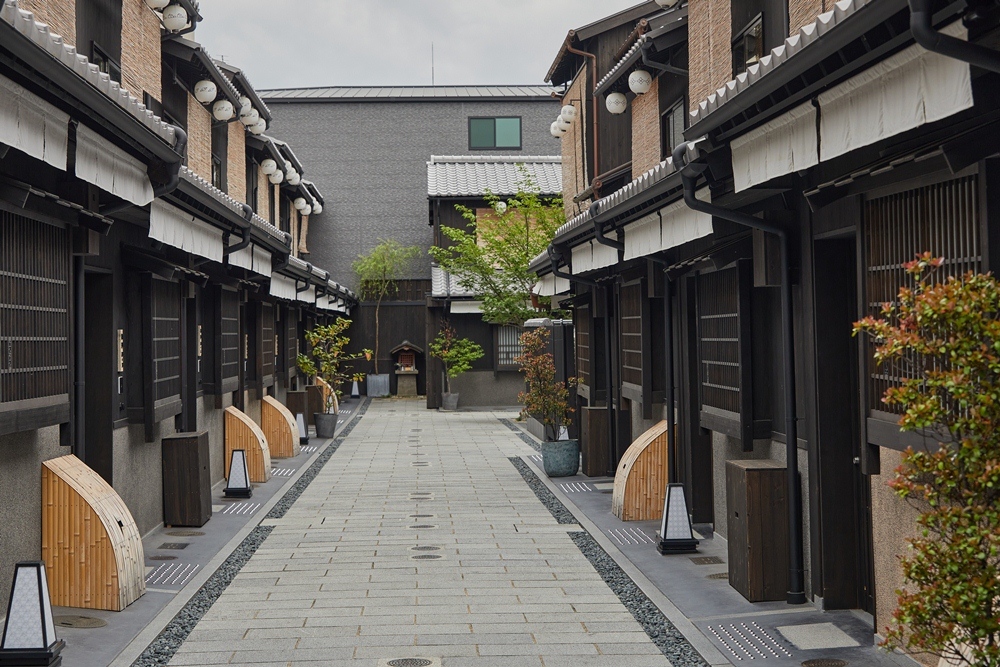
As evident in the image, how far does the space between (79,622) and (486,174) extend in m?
33.1

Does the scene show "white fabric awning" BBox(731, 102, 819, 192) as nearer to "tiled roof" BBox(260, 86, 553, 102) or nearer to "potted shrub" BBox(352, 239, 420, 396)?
"potted shrub" BBox(352, 239, 420, 396)

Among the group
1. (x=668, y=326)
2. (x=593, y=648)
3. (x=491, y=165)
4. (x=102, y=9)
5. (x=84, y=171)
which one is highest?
(x=491, y=165)

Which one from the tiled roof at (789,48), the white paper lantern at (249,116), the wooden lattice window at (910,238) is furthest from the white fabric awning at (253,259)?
the wooden lattice window at (910,238)

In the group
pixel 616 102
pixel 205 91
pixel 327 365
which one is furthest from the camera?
pixel 327 365

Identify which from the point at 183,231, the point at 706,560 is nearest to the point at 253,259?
the point at 183,231

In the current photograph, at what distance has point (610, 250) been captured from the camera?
13.7 metres

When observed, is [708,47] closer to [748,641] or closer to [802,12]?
[802,12]

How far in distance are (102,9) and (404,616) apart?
750 centimetres

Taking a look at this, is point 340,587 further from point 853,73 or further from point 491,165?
point 491,165

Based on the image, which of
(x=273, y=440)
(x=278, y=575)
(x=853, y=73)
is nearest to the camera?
(x=853, y=73)

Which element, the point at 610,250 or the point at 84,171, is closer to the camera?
the point at 84,171

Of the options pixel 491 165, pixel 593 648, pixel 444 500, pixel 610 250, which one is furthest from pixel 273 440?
pixel 491 165

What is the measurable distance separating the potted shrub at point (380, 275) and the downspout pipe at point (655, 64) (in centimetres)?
2841

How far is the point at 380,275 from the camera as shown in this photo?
140 ft
